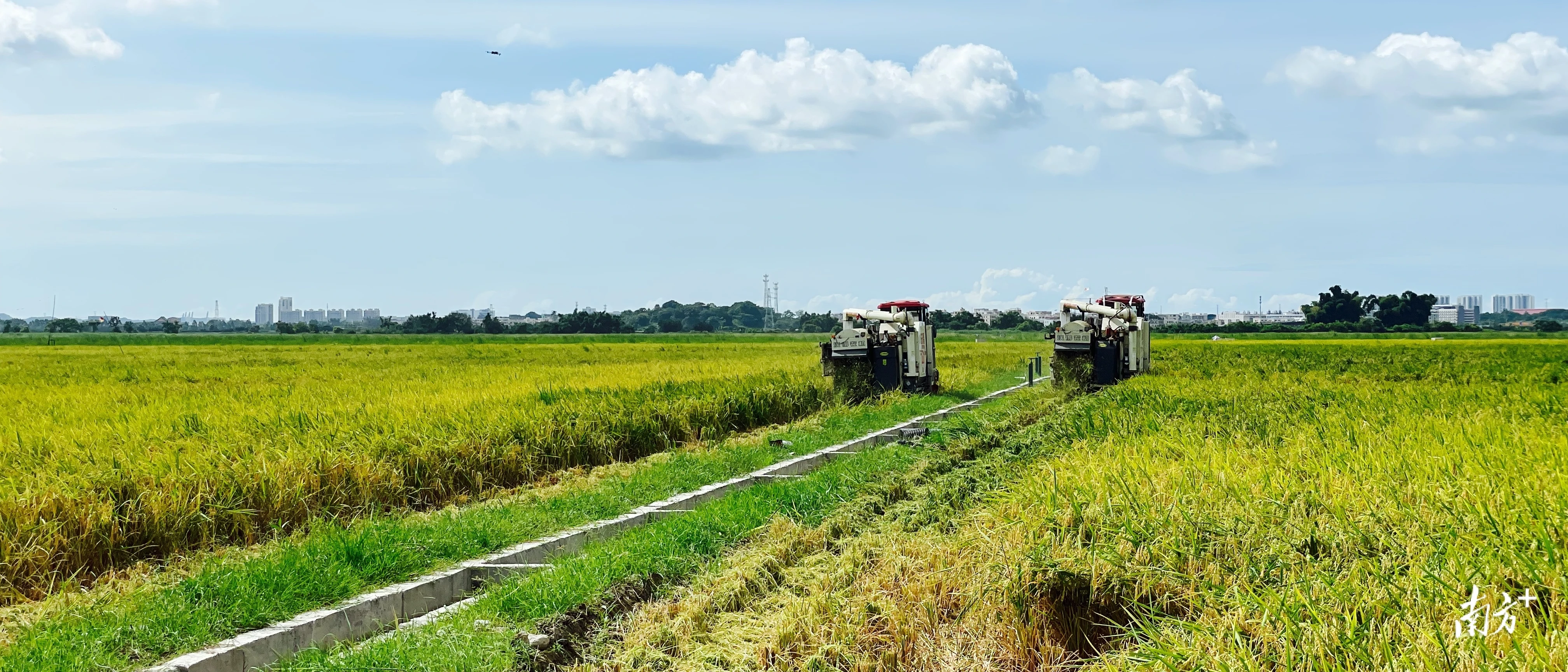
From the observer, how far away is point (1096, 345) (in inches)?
1038

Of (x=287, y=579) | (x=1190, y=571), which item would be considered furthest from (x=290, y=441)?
(x=1190, y=571)

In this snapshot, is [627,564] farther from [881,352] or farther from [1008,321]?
[1008,321]

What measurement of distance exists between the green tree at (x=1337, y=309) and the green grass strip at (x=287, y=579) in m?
125

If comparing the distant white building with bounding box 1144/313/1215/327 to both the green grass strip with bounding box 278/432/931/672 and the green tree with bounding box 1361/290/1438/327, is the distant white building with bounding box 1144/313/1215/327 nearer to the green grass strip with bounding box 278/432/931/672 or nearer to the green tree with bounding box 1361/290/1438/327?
the green tree with bounding box 1361/290/1438/327

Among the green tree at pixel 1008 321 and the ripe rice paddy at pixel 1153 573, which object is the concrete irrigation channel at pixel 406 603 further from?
the green tree at pixel 1008 321

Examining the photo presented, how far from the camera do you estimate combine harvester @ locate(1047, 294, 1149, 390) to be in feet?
86.5

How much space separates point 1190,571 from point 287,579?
5.38m

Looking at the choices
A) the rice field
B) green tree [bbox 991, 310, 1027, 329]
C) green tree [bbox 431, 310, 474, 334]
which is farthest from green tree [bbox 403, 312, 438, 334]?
the rice field

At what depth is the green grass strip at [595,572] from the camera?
18.6 ft

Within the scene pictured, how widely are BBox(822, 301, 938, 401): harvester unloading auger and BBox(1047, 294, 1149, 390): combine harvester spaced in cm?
367

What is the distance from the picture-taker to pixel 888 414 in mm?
19516

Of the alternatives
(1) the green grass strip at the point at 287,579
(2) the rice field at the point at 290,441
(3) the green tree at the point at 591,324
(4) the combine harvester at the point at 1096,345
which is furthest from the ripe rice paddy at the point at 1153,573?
(3) the green tree at the point at 591,324

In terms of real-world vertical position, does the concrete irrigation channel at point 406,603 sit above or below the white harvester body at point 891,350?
below

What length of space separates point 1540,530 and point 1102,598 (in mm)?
1705
